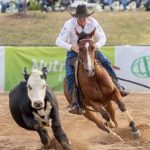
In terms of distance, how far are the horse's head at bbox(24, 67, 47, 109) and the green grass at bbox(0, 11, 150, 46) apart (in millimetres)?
19651

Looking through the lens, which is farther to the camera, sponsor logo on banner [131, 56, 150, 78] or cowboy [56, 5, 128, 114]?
sponsor logo on banner [131, 56, 150, 78]

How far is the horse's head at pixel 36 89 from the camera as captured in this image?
8.70 metres

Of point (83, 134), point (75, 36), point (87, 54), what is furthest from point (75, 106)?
point (87, 54)

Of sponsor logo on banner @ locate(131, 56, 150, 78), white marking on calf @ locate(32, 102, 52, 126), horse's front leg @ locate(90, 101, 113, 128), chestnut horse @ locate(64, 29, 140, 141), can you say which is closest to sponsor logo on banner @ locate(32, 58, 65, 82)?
sponsor logo on banner @ locate(131, 56, 150, 78)

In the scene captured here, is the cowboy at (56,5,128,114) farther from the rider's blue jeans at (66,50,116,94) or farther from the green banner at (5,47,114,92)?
the green banner at (5,47,114,92)

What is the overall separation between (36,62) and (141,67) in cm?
315

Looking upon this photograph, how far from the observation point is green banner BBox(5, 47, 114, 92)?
18609 millimetres

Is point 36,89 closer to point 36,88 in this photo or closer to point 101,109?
point 36,88

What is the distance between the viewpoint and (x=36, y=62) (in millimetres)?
18766

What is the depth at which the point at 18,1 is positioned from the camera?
3384 cm

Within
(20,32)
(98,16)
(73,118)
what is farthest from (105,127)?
(98,16)

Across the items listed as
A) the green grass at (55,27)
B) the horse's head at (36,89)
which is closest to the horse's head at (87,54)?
the horse's head at (36,89)

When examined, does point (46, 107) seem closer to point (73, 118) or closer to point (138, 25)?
point (73, 118)

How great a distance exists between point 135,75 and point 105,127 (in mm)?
8169
